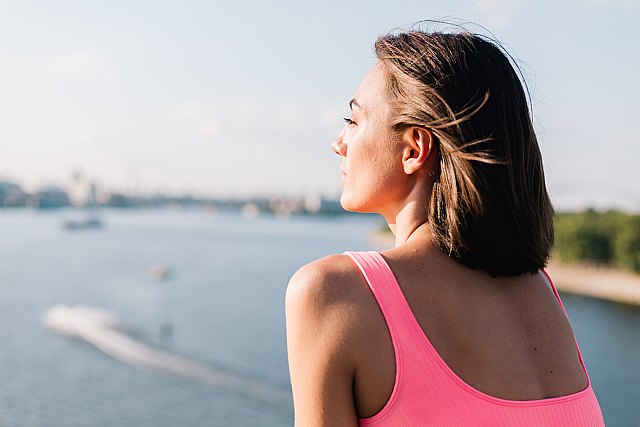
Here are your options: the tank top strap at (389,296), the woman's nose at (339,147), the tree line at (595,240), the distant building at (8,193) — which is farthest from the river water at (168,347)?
the tank top strap at (389,296)

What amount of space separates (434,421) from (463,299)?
9cm

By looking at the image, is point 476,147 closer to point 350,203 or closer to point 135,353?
point 350,203

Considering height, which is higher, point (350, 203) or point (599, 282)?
point (350, 203)

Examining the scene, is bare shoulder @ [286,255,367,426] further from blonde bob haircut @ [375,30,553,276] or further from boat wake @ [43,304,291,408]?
boat wake @ [43,304,291,408]

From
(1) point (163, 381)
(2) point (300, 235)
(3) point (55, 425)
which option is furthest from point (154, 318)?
(2) point (300, 235)

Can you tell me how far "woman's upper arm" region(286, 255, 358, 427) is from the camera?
0.44 metres

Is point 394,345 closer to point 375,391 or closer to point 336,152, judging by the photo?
point 375,391

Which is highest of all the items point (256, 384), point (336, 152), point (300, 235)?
point (336, 152)

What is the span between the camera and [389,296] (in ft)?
1.47

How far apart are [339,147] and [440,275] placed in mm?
176

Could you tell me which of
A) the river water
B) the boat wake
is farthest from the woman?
the boat wake

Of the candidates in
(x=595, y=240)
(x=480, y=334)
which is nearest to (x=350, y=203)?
(x=480, y=334)

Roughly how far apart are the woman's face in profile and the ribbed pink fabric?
105 mm

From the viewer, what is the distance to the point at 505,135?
525 millimetres
